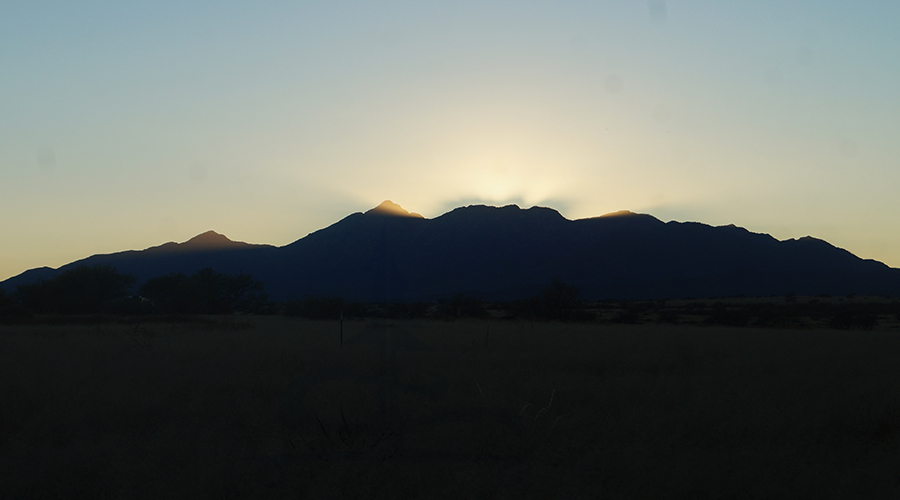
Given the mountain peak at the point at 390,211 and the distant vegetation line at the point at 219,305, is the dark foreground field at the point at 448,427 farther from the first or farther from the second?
the mountain peak at the point at 390,211

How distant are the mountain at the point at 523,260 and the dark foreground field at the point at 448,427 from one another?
7982 centimetres

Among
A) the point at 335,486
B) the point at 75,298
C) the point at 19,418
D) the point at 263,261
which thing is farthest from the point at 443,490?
the point at 263,261

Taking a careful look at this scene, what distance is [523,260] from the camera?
12188cm

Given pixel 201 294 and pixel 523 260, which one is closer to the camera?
pixel 201 294

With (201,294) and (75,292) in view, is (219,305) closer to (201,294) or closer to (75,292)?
(201,294)

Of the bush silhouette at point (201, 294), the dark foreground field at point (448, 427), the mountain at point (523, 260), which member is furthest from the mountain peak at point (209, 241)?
the dark foreground field at point (448, 427)

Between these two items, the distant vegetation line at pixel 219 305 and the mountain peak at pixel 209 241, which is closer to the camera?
the distant vegetation line at pixel 219 305

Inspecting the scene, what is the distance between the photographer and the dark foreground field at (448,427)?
541 centimetres

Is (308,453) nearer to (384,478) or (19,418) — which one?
(384,478)

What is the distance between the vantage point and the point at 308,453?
20.2 ft

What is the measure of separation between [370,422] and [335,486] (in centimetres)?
223

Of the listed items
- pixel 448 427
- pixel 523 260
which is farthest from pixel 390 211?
pixel 448 427

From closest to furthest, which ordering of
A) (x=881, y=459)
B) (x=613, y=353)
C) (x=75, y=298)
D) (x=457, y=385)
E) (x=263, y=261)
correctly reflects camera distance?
(x=881, y=459) → (x=457, y=385) → (x=613, y=353) → (x=75, y=298) → (x=263, y=261)

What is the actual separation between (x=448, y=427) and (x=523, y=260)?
115941mm
